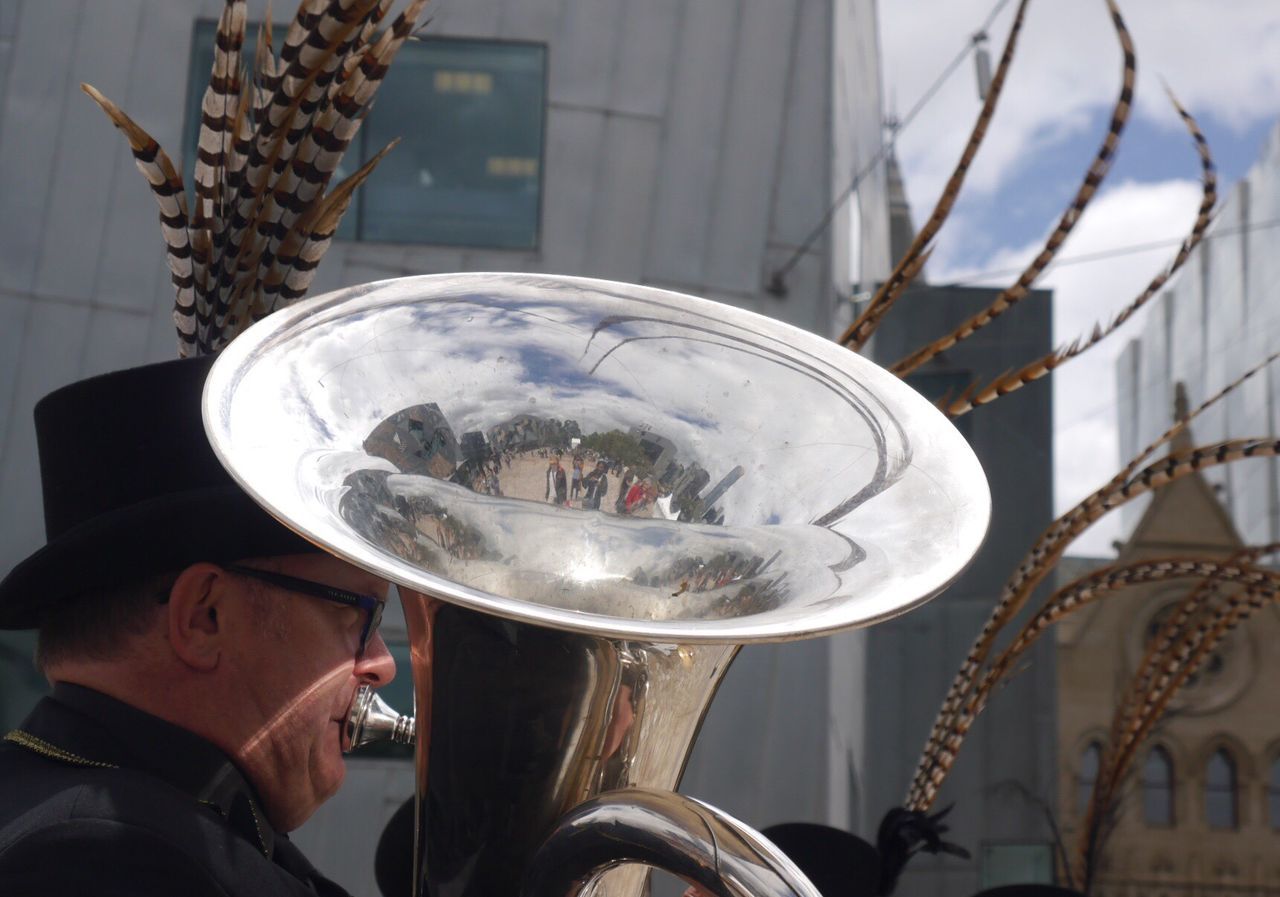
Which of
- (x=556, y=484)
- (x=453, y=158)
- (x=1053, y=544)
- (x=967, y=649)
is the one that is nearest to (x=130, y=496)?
(x=556, y=484)

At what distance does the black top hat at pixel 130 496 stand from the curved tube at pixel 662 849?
0.52m

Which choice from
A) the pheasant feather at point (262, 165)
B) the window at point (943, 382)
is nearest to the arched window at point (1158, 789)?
the window at point (943, 382)

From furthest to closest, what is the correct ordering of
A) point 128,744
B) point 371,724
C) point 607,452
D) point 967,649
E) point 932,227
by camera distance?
point 967,649
point 932,227
point 371,724
point 607,452
point 128,744

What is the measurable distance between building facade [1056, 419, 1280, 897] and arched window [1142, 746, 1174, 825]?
0.06 feet

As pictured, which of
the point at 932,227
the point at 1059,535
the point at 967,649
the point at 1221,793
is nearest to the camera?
the point at 932,227

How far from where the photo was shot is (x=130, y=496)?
1775mm

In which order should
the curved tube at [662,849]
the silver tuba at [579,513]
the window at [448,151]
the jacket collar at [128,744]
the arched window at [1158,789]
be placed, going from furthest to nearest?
the arched window at [1158,789]
the window at [448,151]
the jacket collar at [128,744]
the silver tuba at [579,513]
the curved tube at [662,849]

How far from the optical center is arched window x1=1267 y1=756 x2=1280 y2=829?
28.7 metres

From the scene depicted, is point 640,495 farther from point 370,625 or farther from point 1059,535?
point 1059,535

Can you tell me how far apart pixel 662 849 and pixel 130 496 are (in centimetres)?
79

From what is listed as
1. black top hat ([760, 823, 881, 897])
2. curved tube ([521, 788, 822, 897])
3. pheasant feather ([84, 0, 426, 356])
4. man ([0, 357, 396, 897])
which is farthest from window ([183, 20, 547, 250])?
curved tube ([521, 788, 822, 897])

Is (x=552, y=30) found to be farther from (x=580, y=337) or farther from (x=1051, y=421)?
(x=580, y=337)

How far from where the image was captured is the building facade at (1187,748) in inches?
1067

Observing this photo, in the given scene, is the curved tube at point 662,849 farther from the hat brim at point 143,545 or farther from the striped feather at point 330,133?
the striped feather at point 330,133
